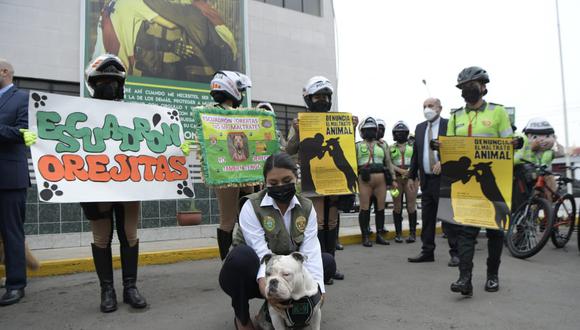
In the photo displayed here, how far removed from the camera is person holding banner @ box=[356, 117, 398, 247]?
6.82 metres

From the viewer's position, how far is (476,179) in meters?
3.70

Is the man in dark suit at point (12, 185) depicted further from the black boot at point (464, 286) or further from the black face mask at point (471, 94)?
the black face mask at point (471, 94)

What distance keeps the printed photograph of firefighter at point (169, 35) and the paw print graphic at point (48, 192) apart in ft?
24.5

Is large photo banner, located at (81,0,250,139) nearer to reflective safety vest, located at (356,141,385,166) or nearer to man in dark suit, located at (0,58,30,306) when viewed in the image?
reflective safety vest, located at (356,141,385,166)

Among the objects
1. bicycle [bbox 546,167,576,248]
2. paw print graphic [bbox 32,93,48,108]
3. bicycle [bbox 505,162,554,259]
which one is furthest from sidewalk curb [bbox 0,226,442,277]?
bicycle [bbox 546,167,576,248]

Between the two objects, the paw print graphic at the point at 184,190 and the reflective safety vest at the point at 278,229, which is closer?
the reflective safety vest at the point at 278,229

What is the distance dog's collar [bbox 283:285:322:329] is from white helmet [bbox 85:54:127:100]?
7.62ft

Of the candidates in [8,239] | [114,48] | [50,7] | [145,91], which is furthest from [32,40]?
[8,239]

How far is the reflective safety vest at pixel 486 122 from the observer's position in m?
3.85

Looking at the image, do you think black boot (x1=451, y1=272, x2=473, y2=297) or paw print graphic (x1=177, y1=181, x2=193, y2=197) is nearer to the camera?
black boot (x1=451, y1=272, x2=473, y2=297)

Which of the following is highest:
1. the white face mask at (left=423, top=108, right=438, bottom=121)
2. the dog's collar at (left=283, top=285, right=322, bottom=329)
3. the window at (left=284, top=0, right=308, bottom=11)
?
the window at (left=284, top=0, right=308, bottom=11)

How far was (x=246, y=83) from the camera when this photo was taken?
3975mm

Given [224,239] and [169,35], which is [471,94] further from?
[169,35]

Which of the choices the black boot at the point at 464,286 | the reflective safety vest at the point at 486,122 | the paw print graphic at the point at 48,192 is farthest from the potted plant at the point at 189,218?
the black boot at the point at 464,286
